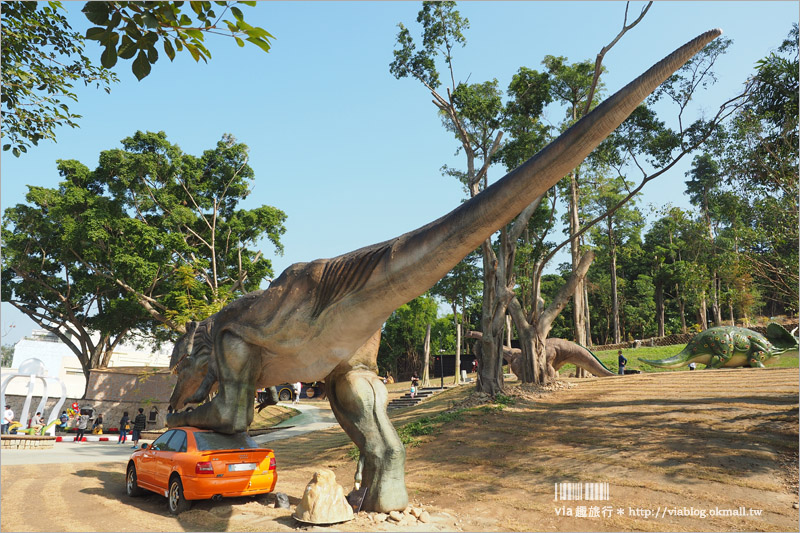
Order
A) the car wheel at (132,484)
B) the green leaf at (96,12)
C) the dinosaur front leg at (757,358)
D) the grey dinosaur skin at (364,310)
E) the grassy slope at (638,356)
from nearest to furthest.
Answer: the green leaf at (96,12)
the grey dinosaur skin at (364,310)
the car wheel at (132,484)
the dinosaur front leg at (757,358)
the grassy slope at (638,356)

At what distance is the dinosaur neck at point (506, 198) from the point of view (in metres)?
4.28

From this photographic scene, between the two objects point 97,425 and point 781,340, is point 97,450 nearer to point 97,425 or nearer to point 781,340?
point 97,425

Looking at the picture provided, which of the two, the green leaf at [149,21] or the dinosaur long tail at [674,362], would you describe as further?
the dinosaur long tail at [674,362]

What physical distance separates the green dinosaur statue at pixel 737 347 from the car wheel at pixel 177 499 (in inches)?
817

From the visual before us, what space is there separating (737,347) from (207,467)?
20.8 m

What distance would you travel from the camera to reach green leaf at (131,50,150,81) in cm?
376

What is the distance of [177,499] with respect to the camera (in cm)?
711

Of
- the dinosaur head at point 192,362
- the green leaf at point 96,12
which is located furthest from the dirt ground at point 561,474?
the green leaf at point 96,12

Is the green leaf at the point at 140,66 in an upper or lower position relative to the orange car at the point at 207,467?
upper

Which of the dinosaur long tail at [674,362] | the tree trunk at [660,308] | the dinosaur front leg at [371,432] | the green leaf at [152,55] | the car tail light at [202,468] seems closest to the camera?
the green leaf at [152,55]

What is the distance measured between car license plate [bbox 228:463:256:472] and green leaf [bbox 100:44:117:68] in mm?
5241

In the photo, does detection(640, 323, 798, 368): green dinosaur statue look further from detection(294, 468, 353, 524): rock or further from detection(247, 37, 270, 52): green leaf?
detection(247, 37, 270, 52): green leaf

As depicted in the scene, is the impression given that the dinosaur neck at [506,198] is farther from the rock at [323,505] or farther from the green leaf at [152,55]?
the green leaf at [152,55]

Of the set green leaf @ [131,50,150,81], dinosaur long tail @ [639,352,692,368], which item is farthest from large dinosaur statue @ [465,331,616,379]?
green leaf @ [131,50,150,81]
